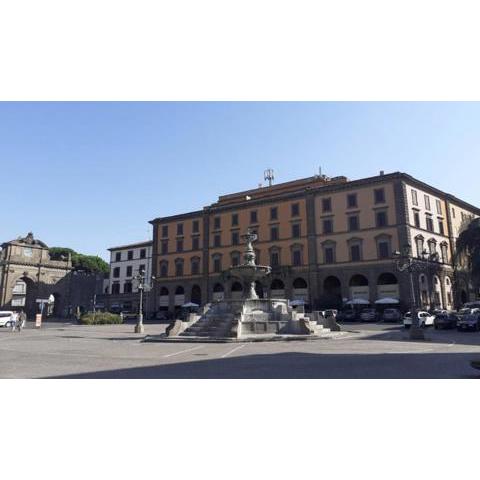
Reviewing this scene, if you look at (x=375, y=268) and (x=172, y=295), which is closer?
(x=375, y=268)

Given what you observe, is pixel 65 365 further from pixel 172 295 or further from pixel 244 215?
pixel 172 295

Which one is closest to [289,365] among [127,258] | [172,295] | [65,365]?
[65,365]

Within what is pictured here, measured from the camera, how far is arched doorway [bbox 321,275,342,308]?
42562mm

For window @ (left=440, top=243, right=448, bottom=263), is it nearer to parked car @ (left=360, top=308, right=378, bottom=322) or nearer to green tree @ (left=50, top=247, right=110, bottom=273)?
parked car @ (left=360, top=308, right=378, bottom=322)

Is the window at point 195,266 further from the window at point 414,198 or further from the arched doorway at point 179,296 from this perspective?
the window at point 414,198

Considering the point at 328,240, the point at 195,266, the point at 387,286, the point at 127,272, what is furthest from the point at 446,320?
the point at 127,272

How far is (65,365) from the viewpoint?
1075 centimetres

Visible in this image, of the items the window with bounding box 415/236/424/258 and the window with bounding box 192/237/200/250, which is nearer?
the window with bounding box 415/236/424/258

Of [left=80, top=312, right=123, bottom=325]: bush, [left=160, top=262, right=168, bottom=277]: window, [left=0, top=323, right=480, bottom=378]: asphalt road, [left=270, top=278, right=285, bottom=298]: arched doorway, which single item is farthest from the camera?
[left=160, top=262, right=168, bottom=277]: window

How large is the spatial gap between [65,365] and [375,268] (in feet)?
120

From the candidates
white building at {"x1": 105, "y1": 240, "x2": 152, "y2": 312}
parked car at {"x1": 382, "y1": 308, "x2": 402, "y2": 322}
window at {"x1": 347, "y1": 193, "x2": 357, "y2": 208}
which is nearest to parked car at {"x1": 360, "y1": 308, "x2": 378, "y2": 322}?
parked car at {"x1": 382, "y1": 308, "x2": 402, "y2": 322}

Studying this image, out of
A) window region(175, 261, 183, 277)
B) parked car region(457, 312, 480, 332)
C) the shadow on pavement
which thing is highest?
window region(175, 261, 183, 277)

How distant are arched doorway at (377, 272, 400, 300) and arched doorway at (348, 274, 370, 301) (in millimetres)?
1285

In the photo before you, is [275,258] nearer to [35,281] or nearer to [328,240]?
[328,240]
